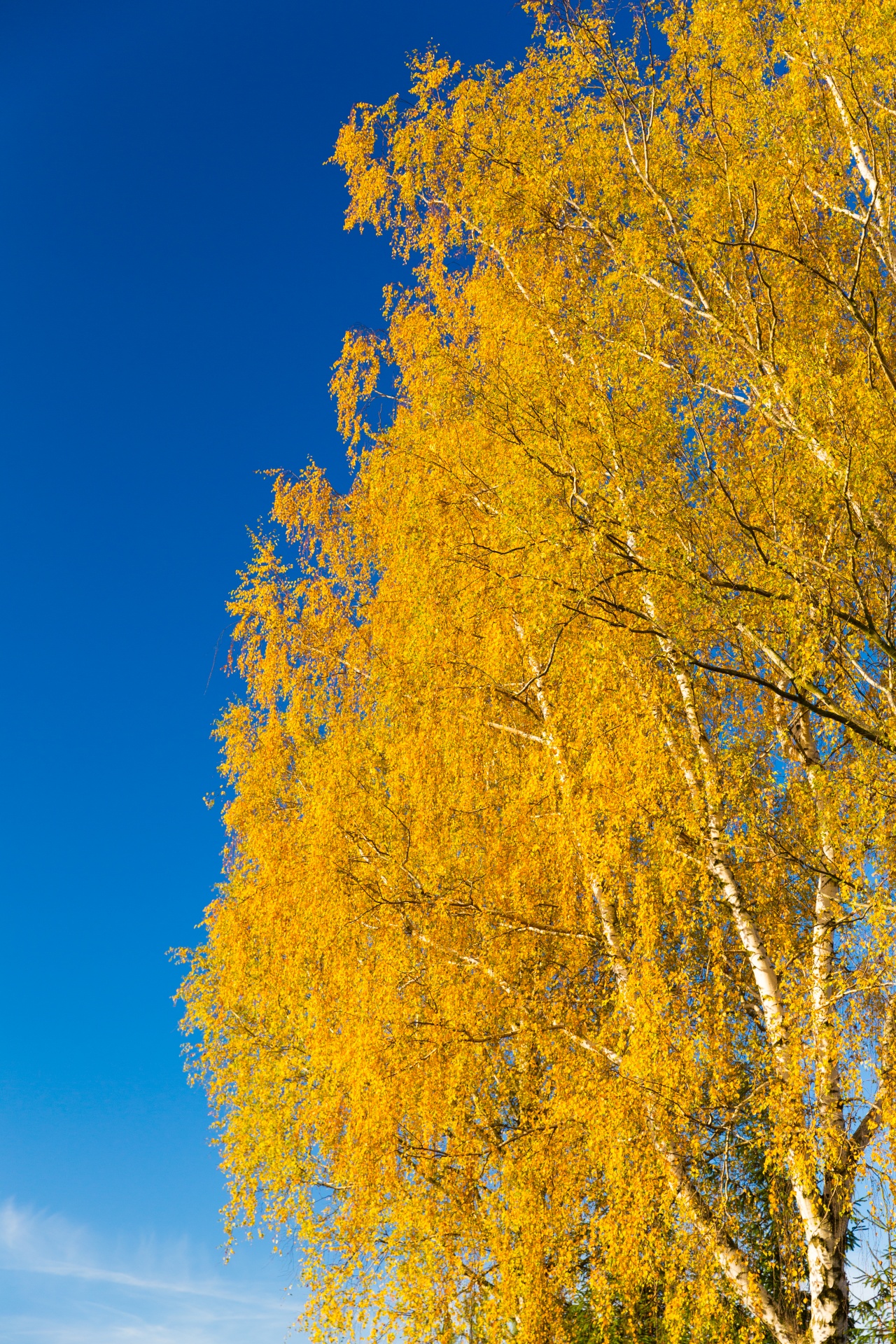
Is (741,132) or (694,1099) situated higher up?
(741,132)

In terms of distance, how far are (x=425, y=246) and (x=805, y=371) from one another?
7426 millimetres

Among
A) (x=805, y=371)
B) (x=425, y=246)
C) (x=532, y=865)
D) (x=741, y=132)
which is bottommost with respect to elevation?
(x=532, y=865)

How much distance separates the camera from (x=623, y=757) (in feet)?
26.4

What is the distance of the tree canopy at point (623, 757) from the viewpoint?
23.4ft

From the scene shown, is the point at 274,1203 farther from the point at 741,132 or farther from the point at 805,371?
the point at 741,132

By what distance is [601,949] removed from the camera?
29.0 feet

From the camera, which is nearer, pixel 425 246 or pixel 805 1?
pixel 805 1

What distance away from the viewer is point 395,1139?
8977 mm

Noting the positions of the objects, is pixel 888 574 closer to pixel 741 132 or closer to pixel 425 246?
pixel 741 132

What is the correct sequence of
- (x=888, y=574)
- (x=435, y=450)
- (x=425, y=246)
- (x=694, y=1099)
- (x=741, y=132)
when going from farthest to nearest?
(x=425, y=246)
(x=435, y=450)
(x=741, y=132)
(x=888, y=574)
(x=694, y=1099)

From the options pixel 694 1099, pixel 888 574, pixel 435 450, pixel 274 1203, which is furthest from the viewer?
pixel 274 1203

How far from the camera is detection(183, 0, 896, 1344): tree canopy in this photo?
713cm

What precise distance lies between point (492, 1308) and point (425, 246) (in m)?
11.5

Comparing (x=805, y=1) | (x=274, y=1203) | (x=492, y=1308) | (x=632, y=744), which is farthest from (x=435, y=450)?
(x=274, y=1203)
